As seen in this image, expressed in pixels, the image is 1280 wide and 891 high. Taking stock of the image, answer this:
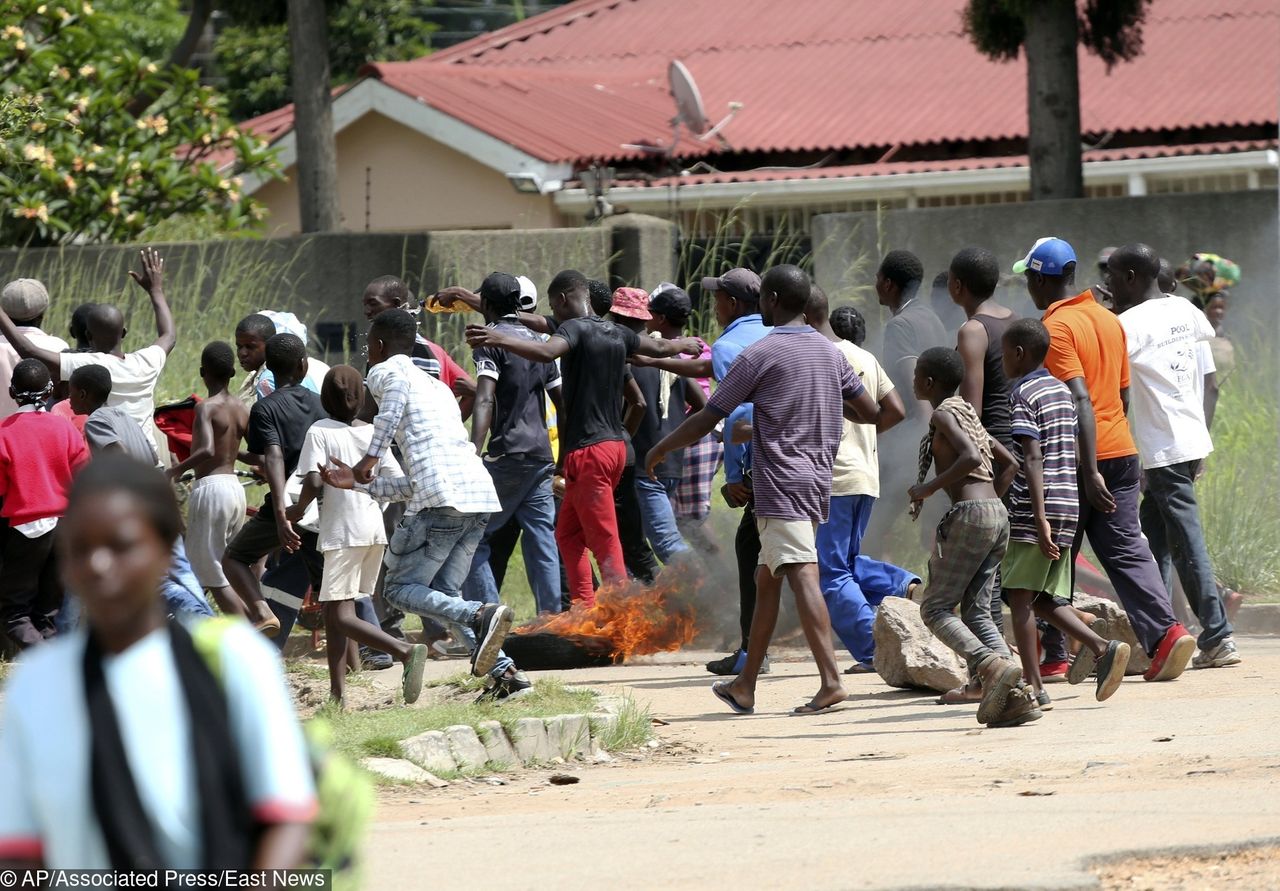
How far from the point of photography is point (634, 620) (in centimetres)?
958

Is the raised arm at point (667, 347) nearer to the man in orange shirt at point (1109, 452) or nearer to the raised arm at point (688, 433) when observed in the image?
the raised arm at point (688, 433)

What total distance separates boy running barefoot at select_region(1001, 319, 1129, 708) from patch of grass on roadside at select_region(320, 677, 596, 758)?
5.80 ft

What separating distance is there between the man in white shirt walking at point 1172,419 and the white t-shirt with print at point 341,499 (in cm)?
351

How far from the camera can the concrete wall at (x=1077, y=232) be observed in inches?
526

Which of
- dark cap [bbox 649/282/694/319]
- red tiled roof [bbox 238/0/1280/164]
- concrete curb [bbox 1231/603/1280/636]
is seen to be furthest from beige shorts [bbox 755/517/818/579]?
red tiled roof [bbox 238/0/1280/164]

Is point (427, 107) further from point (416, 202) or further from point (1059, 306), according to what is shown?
point (1059, 306)

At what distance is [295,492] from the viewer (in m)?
8.19

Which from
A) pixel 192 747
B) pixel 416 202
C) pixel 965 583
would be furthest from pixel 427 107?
pixel 192 747

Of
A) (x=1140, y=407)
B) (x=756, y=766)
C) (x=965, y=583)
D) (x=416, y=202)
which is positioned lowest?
(x=756, y=766)

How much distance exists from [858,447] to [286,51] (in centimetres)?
2150

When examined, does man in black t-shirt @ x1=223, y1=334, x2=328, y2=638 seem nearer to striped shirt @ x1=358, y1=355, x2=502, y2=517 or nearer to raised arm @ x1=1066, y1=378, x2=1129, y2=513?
striped shirt @ x1=358, y1=355, x2=502, y2=517

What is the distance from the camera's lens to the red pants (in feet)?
30.4

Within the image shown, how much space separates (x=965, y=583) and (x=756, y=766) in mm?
1272

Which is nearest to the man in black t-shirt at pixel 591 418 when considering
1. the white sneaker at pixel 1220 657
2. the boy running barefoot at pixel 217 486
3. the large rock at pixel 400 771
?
the boy running barefoot at pixel 217 486
